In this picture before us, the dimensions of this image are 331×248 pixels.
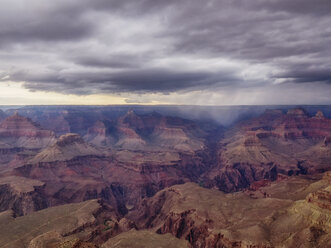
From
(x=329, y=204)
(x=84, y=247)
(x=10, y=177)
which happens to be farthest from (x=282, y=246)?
(x=10, y=177)

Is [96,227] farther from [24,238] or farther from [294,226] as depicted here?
[294,226]

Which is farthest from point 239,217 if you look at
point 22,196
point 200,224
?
point 22,196

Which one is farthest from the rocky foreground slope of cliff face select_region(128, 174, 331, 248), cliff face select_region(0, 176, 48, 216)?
cliff face select_region(0, 176, 48, 216)

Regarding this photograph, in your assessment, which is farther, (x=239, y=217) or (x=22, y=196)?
(x=22, y=196)

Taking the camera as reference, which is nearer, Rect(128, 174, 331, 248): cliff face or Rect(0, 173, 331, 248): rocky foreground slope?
Rect(0, 173, 331, 248): rocky foreground slope

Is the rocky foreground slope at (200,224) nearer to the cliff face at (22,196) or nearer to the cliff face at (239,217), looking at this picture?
the cliff face at (239,217)

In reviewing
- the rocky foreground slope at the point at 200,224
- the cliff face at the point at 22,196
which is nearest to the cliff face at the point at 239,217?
the rocky foreground slope at the point at 200,224

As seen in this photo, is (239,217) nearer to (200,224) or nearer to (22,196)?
(200,224)

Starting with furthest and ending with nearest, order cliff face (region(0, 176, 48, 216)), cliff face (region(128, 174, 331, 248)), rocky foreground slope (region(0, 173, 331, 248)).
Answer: cliff face (region(0, 176, 48, 216))
cliff face (region(128, 174, 331, 248))
rocky foreground slope (region(0, 173, 331, 248))

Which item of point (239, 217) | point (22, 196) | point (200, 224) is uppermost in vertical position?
point (239, 217)

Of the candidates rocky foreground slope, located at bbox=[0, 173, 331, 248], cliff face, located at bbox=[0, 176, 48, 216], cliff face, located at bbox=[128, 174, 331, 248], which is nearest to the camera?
rocky foreground slope, located at bbox=[0, 173, 331, 248]

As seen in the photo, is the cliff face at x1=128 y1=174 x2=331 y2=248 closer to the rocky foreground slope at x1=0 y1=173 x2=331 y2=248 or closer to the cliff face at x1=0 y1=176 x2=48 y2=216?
the rocky foreground slope at x1=0 y1=173 x2=331 y2=248
